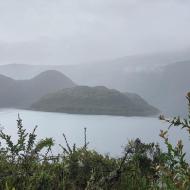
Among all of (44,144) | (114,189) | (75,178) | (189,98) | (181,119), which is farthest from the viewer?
(44,144)

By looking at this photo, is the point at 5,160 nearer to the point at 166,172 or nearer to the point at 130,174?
the point at 130,174

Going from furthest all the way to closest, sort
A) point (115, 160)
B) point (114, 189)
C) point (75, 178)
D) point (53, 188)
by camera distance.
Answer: point (115, 160), point (75, 178), point (114, 189), point (53, 188)

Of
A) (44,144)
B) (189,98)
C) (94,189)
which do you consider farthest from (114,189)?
(189,98)

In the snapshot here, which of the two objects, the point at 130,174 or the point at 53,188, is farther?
the point at 130,174

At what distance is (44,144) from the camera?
5078mm

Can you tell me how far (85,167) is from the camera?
197 inches

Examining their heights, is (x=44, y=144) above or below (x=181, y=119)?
below

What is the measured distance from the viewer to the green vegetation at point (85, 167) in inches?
125

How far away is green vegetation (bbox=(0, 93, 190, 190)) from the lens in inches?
125

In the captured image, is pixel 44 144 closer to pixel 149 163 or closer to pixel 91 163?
pixel 91 163

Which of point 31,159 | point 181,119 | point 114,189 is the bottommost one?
point 114,189

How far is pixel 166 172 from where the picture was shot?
9.93 ft

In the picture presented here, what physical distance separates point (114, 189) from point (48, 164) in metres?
1.01

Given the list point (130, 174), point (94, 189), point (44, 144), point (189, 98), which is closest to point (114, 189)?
point (130, 174)
